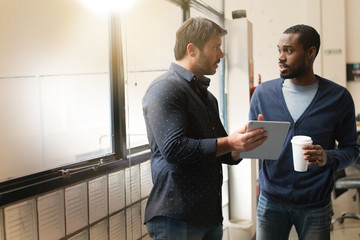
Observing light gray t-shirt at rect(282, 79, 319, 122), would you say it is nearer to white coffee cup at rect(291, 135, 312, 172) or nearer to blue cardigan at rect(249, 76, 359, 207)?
blue cardigan at rect(249, 76, 359, 207)

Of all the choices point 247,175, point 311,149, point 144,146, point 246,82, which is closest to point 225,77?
point 246,82

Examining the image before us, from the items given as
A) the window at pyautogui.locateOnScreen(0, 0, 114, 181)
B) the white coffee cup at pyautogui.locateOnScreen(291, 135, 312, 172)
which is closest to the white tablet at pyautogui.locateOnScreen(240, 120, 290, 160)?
the white coffee cup at pyautogui.locateOnScreen(291, 135, 312, 172)

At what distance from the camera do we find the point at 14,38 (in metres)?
1.33

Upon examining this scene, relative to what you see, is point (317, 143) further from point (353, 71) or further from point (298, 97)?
point (353, 71)

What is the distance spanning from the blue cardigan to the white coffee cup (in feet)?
0.32

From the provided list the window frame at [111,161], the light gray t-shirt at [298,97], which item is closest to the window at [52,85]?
the window frame at [111,161]

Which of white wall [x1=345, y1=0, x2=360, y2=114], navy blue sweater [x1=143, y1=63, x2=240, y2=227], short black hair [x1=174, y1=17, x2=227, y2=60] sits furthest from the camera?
white wall [x1=345, y1=0, x2=360, y2=114]

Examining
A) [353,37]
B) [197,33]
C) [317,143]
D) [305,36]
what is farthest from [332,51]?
[197,33]

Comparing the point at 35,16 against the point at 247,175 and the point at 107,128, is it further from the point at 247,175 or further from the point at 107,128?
the point at 247,175

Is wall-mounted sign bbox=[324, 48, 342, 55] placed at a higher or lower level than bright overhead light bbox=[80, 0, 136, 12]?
higher

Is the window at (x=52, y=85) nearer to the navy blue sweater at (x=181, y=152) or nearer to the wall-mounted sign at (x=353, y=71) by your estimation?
the navy blue sweater at (x=181, y=152)

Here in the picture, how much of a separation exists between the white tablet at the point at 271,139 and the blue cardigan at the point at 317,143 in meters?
0.14

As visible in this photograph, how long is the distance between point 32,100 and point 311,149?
1113mm

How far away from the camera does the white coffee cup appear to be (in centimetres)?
146
